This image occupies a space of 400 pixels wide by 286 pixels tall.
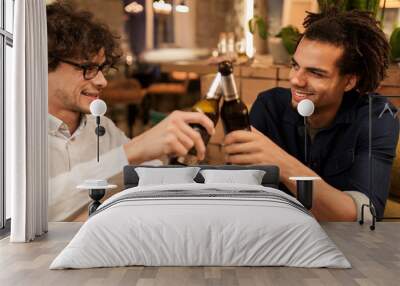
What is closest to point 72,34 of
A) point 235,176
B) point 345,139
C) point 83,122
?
point 83,122

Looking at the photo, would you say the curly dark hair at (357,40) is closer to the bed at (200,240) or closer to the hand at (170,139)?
the hand at (170,139)

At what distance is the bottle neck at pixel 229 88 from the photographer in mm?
5984

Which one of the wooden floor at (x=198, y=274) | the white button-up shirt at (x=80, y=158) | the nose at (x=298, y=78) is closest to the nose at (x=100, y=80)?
Result: the white button-up shirt at (x=80, y=158)

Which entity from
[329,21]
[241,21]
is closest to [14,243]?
[241,21]

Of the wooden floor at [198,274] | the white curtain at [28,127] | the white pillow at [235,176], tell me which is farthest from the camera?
the white pillow at [235,176]

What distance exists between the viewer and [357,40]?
5828mm

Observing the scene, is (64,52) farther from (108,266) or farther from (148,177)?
(108,266)

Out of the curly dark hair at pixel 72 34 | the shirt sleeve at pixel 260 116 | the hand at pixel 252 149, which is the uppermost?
the curly dark hair at pixel 72 34

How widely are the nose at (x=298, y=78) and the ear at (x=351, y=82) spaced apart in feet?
1.22

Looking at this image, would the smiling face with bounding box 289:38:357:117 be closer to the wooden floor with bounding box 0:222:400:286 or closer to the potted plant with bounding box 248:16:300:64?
the potted plant with bounding box 248:16:300:64

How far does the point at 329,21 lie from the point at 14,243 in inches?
129

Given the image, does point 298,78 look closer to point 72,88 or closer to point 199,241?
point 72,88

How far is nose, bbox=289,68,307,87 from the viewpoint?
234 inches

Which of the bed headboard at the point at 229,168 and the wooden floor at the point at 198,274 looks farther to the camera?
the bed headboard at the point at 229,168
